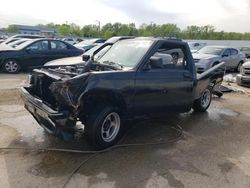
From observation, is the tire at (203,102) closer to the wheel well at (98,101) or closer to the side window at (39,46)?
the wheel well at (98,101)

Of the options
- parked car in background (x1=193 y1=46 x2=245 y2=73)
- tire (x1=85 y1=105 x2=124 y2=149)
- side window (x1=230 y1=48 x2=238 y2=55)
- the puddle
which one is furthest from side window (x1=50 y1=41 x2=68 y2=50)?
tire (x1=85 y1=105 x2=124 y2=149)

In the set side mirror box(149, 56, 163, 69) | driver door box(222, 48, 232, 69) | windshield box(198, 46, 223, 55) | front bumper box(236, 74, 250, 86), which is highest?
side mirror box(149, 56, 163, 69)

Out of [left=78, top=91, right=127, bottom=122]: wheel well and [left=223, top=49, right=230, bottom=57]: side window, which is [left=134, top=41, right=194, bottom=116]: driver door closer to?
[left=78, top=91, right=127, bottom=122]: wheel well

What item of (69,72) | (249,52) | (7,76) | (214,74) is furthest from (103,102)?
(249,52)

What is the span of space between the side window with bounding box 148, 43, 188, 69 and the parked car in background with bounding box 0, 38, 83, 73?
8.43 meters

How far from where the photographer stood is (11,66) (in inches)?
502

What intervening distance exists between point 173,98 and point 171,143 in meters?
0.93

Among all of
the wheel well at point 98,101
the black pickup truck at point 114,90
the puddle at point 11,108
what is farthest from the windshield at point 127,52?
the puddle at point 11,108

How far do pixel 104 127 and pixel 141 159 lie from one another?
802mm

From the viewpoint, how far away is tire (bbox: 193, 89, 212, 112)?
747 centimetres

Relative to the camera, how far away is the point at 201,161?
4598mm

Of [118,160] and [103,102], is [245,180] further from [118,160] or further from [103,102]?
[103,102]

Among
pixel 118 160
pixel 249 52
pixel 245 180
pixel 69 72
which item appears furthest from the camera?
pixel 249 52

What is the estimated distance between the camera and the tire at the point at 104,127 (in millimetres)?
4582
